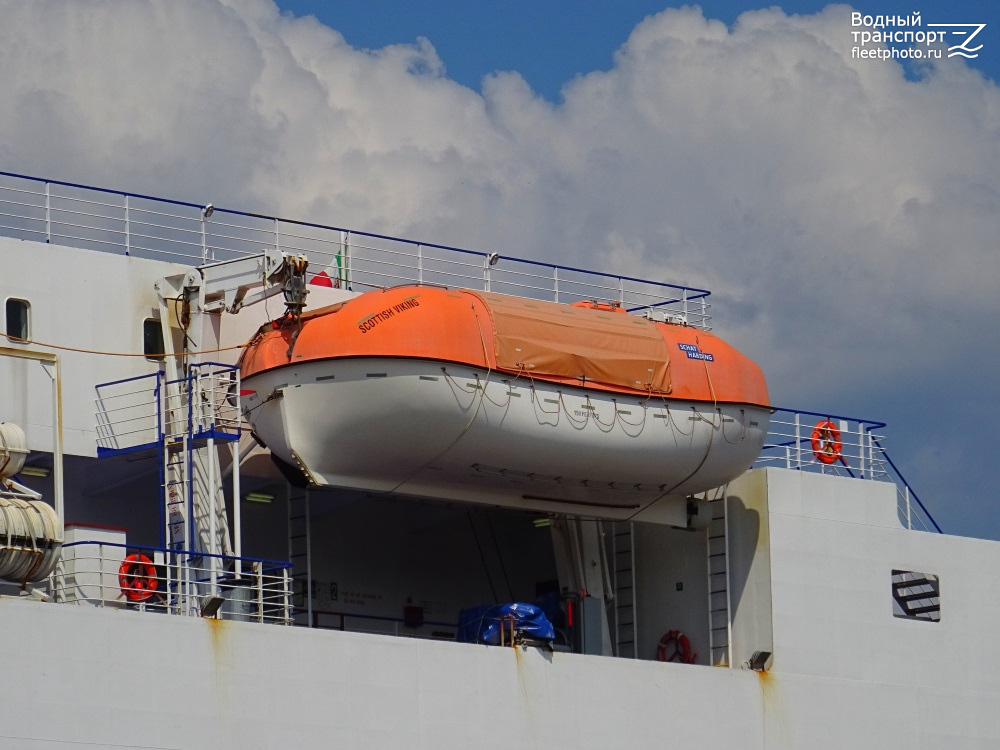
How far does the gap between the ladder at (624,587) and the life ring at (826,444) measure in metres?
2.74

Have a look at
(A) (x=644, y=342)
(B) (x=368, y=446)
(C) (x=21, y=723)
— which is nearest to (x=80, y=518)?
(B) (x=368, y=446)

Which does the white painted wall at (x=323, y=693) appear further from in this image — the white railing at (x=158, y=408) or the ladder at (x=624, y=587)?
the white railing at (x=158, y=408)

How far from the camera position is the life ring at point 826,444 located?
82.1ft

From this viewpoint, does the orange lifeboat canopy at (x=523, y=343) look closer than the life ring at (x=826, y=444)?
Yes

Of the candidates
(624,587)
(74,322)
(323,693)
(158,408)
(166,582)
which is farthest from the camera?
(624,587)

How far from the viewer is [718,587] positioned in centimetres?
Result: 2388

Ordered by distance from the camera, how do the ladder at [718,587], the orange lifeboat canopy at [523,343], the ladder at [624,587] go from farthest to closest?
the ladder at [624,587] → the ladder at [718,587] → the orange lifeboat canopy at [523,343]

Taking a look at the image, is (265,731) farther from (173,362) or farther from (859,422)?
(859,422)

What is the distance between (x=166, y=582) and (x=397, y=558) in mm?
6109

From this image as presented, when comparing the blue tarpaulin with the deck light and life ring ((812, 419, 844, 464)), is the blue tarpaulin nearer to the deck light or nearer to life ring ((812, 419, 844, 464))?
the deck light

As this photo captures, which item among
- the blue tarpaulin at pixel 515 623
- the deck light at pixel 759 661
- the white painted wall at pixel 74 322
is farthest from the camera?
the deck light at pixel 759 661

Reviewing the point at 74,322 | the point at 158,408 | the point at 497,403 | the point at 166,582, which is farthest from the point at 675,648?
the point at 74,322

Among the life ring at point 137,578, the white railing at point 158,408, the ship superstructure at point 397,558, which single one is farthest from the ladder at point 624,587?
the life ring at point 137,578

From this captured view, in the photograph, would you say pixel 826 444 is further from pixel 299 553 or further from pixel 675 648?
pixel 299 553
